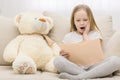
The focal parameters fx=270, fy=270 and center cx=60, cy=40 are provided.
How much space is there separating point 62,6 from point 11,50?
875 mm

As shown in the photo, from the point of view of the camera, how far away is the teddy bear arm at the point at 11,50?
5.93 feet

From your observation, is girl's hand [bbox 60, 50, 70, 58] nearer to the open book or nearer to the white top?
the open book

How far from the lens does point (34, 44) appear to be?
6.06 feet

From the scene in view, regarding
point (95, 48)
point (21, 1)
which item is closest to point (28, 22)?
point (95, 48)

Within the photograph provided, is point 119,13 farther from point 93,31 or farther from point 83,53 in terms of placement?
point 83,53

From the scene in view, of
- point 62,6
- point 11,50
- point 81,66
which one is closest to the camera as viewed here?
point 81,66

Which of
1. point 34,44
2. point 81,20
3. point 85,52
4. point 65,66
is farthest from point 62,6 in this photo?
point 65,66

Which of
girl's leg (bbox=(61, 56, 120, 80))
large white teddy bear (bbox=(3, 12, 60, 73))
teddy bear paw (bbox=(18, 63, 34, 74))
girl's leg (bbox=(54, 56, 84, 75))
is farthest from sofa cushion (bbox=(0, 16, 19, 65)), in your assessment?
girl's leg (bbox=(61, 56, 120, 80))

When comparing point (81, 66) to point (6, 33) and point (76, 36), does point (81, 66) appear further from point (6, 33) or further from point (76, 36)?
point (6, 33)

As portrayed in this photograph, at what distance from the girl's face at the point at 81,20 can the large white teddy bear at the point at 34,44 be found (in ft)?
0.63

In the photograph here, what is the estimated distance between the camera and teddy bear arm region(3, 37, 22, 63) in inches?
71.2

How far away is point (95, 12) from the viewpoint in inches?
99.3

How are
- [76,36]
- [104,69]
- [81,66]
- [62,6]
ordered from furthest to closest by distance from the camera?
[62,6] → [76,36] → [81,66] → [104,69]

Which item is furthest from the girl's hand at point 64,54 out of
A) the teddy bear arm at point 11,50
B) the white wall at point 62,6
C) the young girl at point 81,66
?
the white wall at point 62,6
